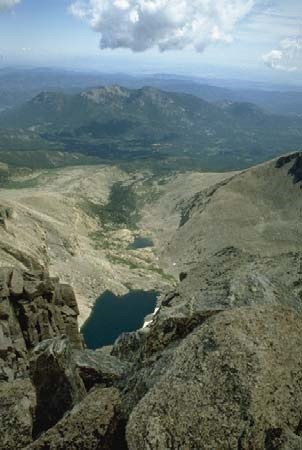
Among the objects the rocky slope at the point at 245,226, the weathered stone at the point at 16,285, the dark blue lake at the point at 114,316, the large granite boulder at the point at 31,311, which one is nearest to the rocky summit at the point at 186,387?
the large granite boulder at the point at 31,311

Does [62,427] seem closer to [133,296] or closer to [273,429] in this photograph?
[273,429]

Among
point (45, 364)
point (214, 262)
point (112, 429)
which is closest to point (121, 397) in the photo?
point (112, 429)

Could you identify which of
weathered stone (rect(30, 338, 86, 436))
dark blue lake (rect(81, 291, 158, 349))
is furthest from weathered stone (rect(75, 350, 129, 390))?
dark blue lake (rect(81, 291, 158, 349))

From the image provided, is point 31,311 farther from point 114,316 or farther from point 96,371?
point 114,316

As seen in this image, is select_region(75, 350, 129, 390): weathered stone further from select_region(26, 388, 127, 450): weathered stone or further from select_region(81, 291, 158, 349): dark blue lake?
select_region(81, 291, 158, 349): dark blue lake

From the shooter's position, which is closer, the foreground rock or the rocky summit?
the rocky summit

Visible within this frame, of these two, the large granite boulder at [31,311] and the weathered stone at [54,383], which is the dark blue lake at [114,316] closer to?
the large granite boulder at [31,311]
